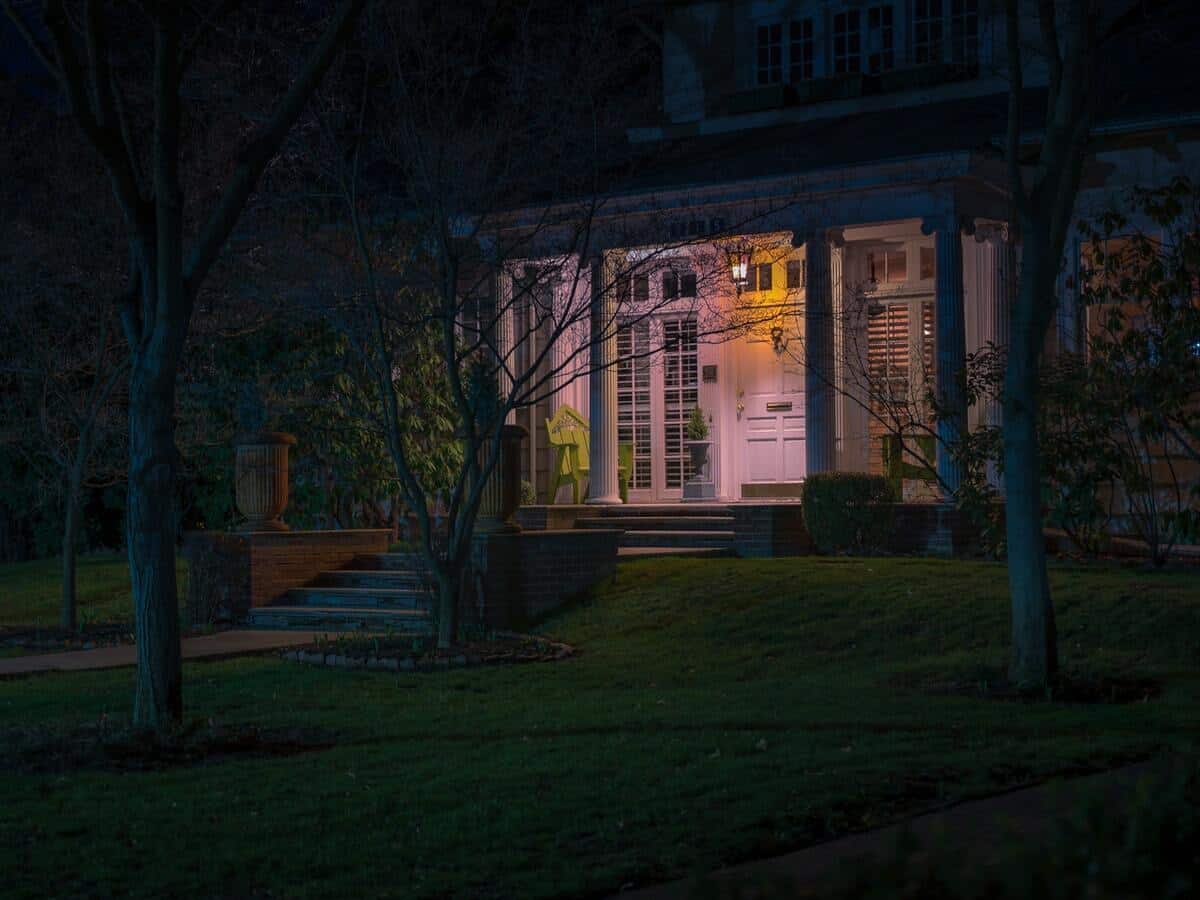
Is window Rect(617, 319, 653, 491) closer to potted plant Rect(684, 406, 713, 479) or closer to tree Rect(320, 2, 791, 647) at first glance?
potted plant Rect(684, 406, 713, 479)

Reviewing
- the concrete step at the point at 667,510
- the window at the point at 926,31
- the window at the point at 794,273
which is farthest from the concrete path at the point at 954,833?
the window at the point at 926,31

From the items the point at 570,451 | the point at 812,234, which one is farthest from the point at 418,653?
the point at 570,451

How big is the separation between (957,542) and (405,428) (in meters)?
7.39

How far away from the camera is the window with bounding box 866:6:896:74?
25.3m

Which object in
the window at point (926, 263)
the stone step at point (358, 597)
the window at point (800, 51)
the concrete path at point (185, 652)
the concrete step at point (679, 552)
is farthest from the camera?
the window at point (800, 51)

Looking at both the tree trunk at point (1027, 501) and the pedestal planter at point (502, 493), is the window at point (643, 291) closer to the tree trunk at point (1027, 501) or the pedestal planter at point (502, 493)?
the pedestal planter at point (502, 493)

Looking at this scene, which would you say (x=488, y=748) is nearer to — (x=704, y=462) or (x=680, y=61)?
(x=704, y=462)

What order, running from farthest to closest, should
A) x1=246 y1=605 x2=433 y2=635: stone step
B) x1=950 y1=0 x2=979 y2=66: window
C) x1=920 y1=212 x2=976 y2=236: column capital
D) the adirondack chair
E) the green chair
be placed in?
the adirondack chair
x1=950 y1=0 x2=979 y2=66: window
x1=920 y1=212 x2=976 y2=236: column capital
the green chair
x1=246 y1=605 x2=433 y2=635: stone step

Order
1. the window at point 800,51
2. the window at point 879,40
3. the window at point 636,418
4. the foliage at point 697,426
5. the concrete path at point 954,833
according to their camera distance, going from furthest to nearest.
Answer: the window at point 636,418, the window at point 800,51, the window at point 879,40, the foliage at point 697,426, the concrete path at point 954,833

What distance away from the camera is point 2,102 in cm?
2750

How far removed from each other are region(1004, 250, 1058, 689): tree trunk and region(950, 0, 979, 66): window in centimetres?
1356

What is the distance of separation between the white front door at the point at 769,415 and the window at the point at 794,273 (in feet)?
3.21

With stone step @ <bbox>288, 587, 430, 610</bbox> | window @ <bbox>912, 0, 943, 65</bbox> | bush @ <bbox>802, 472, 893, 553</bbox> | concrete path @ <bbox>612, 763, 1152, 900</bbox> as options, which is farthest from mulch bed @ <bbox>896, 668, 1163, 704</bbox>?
window @ <bbox>912, 0, 943, 65</bbox>

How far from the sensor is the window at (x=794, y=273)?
2445 centimetres
